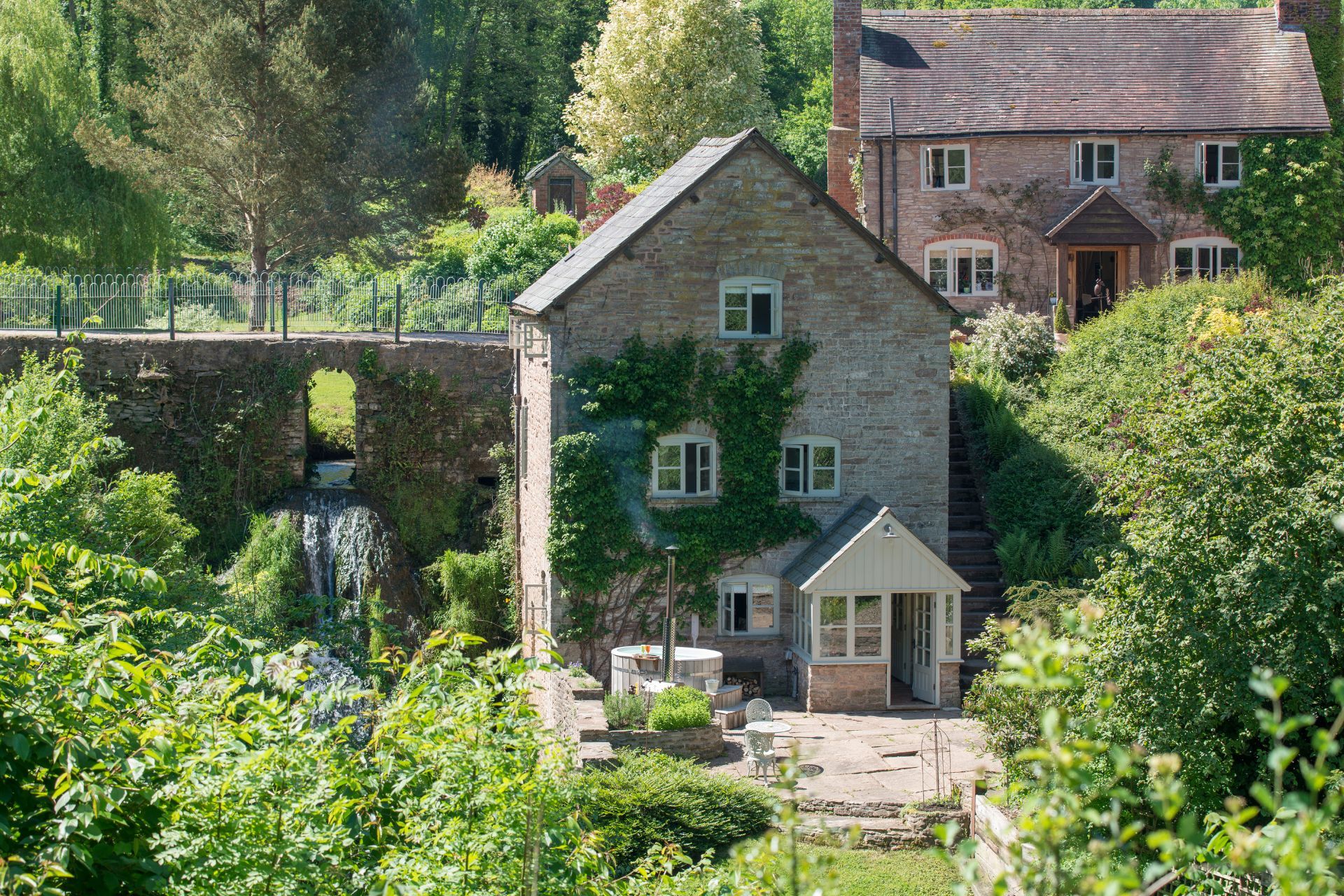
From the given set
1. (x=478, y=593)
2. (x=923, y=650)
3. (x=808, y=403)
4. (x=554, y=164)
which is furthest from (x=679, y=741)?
(x=554, y=164)

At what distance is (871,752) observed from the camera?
19062mm

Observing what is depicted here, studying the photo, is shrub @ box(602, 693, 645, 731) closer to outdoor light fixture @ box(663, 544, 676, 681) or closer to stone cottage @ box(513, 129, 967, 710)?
outdoor light fixture @ box(663, 544, 676, 681)

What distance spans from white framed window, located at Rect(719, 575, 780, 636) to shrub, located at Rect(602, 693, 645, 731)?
150 inches

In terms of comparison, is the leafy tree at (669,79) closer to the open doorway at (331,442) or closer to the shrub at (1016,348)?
the open doorway at (331,442)

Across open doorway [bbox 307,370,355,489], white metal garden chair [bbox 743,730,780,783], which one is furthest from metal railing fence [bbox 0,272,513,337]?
white metal garden chair [bbox 743,730,780,783]

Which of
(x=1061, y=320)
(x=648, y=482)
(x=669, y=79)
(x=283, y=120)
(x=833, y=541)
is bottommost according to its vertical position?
(x=833, y=541)

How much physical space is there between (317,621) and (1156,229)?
20.3 m

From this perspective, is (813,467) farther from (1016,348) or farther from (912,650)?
(1016,348)

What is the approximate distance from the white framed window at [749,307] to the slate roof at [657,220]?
5.03ft

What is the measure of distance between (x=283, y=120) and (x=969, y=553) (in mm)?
18151

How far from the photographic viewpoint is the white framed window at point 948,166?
32.6m

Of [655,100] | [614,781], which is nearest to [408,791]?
[614,781]

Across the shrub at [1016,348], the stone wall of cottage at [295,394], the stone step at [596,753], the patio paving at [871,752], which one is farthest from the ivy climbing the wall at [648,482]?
the shrub at [1016,348]

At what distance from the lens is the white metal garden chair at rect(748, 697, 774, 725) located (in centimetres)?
1925
